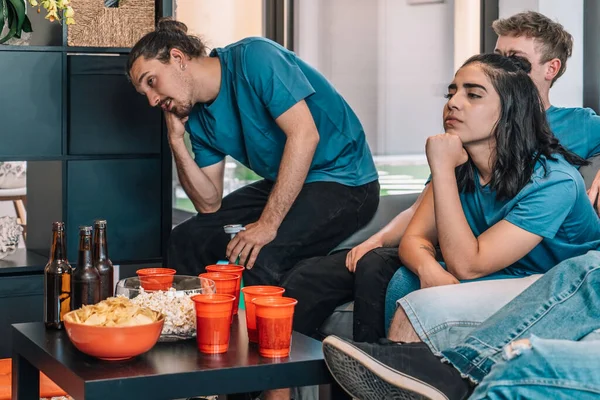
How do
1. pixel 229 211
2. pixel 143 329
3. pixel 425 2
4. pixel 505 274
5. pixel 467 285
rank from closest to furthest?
pixel 143 329
pixel 467 285
pixel 505 274
pixel 229 211
pixel 425 2

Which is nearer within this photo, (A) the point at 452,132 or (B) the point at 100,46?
(A) the point at 452,132

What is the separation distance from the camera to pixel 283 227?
2965 mm

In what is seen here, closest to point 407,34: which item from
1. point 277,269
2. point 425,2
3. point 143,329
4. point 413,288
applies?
point 425,2

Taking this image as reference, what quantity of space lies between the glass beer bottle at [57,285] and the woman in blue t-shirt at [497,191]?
2.96 ft

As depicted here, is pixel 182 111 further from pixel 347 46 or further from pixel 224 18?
pixel 224 18

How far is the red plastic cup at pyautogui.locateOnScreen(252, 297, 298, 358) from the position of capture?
176cm

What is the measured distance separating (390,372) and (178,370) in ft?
1.34

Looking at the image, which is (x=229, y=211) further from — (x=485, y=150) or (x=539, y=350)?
(x=539, y=350)

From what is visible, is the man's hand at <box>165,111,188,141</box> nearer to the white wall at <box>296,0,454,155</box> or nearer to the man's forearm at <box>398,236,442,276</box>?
the man's forearm at <box>398,236,442,276</box>

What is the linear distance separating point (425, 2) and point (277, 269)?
2.21m

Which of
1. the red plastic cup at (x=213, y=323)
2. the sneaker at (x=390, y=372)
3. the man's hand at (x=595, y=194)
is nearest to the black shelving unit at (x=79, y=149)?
the man's hand at (x=595, y=194)

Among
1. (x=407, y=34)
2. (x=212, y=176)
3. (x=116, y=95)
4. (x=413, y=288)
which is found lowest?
(x=413, y=288)

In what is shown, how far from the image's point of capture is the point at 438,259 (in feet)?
8.64

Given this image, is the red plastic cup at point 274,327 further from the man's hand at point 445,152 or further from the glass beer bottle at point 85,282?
the man's hand at point 445,152
